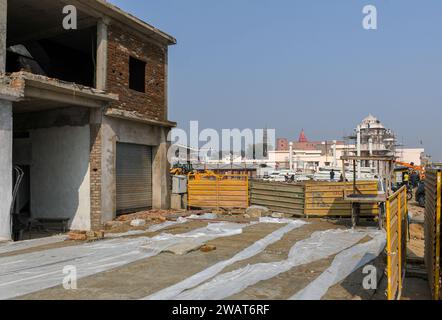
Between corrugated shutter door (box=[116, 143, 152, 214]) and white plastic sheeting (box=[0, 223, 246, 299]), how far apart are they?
14.0ft

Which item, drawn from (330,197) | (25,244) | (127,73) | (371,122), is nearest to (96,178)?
(25,244)

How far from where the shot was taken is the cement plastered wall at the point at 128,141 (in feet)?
43.9

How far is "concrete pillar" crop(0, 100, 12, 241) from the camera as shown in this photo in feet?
33.1

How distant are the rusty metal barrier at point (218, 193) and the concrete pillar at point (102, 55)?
6.98 m

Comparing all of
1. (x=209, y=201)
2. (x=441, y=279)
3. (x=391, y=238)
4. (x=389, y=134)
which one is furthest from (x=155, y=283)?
(x=389, y=134)

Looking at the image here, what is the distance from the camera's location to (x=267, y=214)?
16422 millimetres

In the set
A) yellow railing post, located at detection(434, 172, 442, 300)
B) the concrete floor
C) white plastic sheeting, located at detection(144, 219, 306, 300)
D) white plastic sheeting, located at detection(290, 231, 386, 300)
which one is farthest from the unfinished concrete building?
yellow railing post, located at detection(434, 172, 442, 300)

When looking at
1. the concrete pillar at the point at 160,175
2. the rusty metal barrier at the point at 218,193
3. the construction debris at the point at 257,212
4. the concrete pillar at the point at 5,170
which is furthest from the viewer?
the rusty metal barrier at the point at 218,193

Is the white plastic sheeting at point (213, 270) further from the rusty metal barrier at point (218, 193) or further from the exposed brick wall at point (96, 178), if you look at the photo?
the rusty metal barrier at point (218, 193)

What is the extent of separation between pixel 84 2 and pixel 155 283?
10149 millimetres

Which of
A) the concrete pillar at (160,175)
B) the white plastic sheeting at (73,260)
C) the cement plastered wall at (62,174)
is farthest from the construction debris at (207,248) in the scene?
the concrete pillar at (160,175)

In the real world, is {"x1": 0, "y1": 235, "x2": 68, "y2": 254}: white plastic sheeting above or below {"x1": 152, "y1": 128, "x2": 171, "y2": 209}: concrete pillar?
below

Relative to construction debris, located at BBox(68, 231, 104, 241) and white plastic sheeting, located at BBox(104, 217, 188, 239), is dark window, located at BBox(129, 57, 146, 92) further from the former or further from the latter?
construction debris, located at BBox(68, 231, 104, 241)
